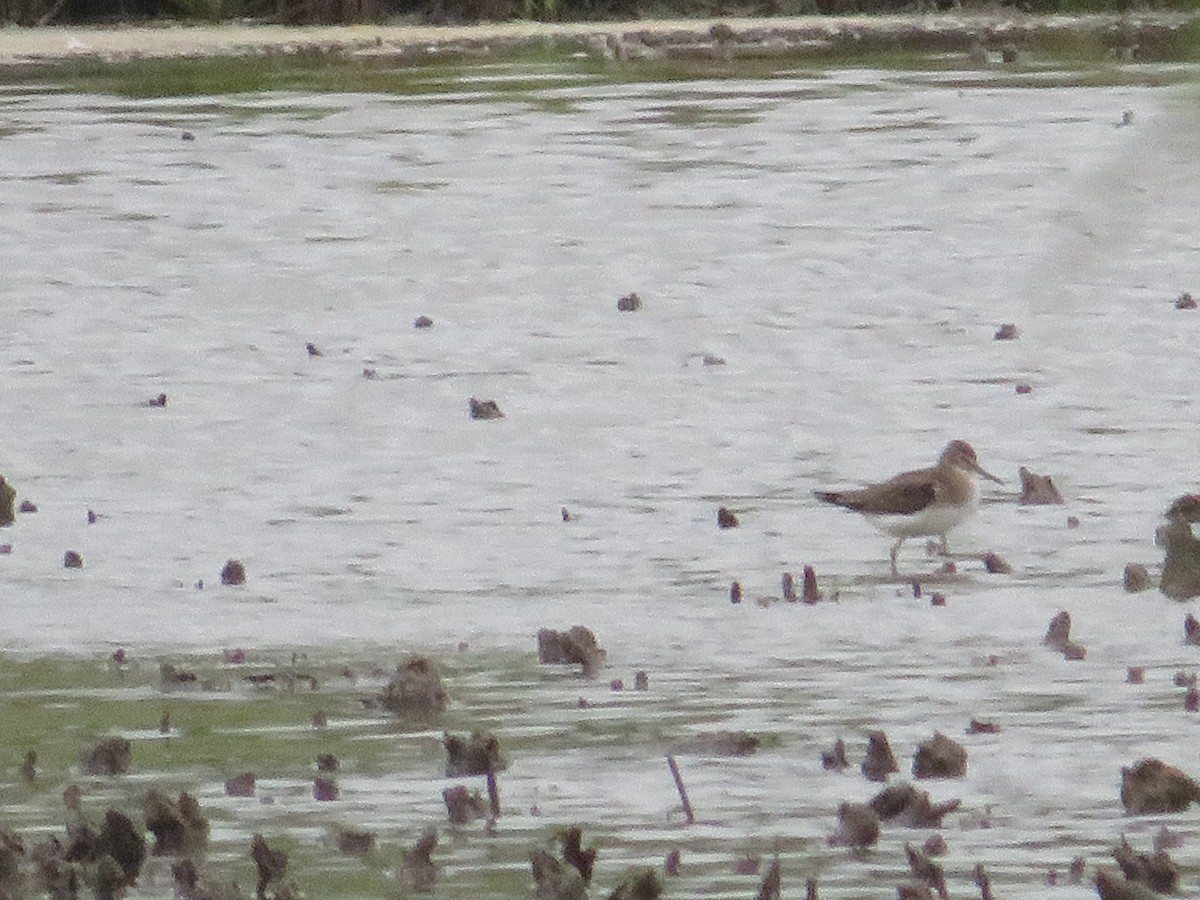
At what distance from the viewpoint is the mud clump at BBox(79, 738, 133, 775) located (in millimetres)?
6711

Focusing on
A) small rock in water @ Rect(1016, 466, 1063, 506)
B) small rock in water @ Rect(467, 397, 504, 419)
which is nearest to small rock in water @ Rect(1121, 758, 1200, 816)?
small rock in water @ Rect(1016, 466, 1063, 506)

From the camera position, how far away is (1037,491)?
10.4 meters

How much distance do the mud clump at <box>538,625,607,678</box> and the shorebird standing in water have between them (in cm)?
160

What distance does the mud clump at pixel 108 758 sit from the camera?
671 cm

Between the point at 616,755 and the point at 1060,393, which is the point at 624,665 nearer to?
the point at 616,755

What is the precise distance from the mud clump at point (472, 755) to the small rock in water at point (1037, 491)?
403 centimetres

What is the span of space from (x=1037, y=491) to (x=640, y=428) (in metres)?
2.19

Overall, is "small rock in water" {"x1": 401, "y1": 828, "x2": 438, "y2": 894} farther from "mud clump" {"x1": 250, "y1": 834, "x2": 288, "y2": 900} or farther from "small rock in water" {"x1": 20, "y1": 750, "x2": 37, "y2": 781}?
"small rock in water" {"x1": 20, "y1": 750, "x2": 37, "y2": 781}

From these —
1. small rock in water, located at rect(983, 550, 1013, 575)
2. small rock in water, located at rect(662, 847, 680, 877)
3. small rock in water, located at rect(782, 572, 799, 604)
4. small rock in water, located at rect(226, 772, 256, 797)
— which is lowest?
small rock in water, located at rect(983, 550, 1013, 575)

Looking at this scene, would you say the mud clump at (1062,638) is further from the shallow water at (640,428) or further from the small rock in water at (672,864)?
the small rock in water at (672,864)

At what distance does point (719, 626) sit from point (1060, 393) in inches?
176

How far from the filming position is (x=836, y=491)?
34.1ft

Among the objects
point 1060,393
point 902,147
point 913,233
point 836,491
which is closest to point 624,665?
point 836,491

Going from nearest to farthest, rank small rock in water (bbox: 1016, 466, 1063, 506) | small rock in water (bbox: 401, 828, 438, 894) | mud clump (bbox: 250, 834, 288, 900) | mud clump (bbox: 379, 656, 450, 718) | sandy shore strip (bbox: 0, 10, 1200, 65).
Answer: mud clump (bbox: 250, 834, 288, 900), small rock in water (bbox: 401, 828, 438, 894), mud clump (bbox: 379, 656, 450, 718), small rock in water (bbox: 1016, 466, 1063, 506), sandy shore strip (bbox: 0, 10, 1200, 65)
